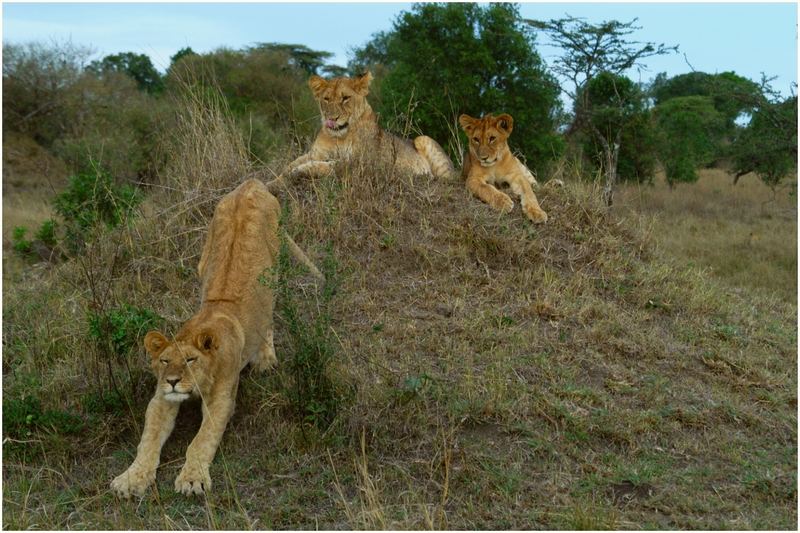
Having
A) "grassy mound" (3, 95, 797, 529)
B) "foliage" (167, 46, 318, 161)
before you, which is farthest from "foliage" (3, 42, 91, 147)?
"grassy mound" (3, 95, 797, 529)

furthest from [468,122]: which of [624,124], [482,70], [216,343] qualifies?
[624,124]

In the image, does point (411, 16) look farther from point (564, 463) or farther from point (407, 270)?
point (564, 463)

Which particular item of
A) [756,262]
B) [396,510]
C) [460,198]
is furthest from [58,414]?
[756,262]

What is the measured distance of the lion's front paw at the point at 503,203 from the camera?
7582 mm

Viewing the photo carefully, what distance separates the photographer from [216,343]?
4652 mm

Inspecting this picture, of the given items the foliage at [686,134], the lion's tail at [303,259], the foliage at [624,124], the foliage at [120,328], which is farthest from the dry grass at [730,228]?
the foliage at [120,328]

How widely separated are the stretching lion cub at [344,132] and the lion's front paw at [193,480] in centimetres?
363

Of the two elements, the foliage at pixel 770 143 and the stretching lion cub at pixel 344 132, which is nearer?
the stretching lion cub at pixel 344 132

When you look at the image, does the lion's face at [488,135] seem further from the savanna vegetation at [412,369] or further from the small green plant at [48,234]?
the small green plant at [48,234]

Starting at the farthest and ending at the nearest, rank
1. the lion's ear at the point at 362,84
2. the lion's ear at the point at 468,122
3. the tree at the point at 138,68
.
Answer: the tree at the point at 138,68 → the lion's ear at the point at 362,84 → the lion's ear at the point at 468,122

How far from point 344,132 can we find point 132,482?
13.7 feet

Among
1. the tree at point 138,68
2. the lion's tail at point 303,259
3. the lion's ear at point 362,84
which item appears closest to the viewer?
the lion's tail at point 303,259

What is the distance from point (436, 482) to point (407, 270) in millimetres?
2745

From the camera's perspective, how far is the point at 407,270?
706cm
